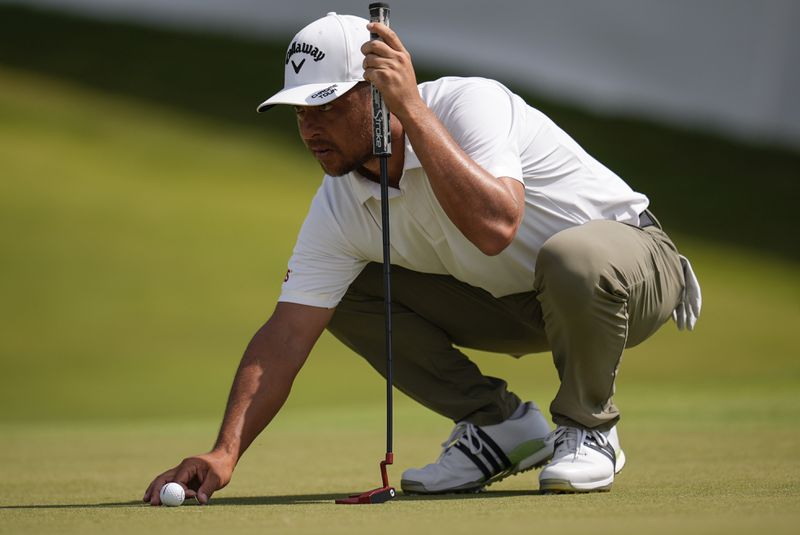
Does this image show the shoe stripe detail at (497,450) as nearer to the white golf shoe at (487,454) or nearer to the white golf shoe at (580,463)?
the white golf shoe at (487,454)

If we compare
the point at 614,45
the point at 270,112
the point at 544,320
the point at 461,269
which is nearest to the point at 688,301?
the point at 544,320

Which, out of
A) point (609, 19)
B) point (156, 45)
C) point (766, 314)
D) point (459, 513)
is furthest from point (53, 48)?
point (459, 513)

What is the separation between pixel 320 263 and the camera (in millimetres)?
2482

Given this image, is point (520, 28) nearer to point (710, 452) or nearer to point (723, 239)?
point (723, 239)

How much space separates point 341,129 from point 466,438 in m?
0.68

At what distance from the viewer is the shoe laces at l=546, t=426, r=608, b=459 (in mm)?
2270

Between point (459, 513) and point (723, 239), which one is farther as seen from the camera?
point (723, 239)

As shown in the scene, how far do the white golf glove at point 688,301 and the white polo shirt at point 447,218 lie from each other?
166 mm

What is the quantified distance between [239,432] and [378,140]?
578 millimetres

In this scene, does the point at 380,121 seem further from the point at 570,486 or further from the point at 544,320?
the point at 570,486

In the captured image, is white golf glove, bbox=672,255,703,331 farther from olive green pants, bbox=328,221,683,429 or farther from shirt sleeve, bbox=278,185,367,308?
shirt sleeve, bbox=278,185,367,308

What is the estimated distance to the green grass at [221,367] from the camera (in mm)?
1973

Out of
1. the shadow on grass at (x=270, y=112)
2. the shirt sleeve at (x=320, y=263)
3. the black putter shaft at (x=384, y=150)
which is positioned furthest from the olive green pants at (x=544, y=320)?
the shadow on grass at (x=270, y=112)

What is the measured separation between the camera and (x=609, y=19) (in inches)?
408
